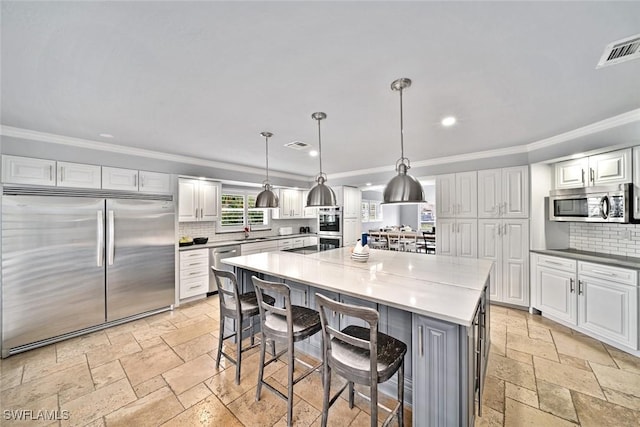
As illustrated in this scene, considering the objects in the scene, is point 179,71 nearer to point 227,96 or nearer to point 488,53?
point 227,96

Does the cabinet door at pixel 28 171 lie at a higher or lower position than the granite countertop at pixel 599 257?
higher

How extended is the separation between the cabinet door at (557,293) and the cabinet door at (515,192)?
82 cm

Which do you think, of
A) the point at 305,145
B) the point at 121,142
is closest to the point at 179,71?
the point at 305,145

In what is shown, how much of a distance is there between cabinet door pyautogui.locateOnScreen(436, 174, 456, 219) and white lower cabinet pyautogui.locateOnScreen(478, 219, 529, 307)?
502 mm

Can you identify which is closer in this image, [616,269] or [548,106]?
[548,106]

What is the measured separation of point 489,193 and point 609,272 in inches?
64.9

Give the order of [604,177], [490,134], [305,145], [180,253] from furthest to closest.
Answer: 1. [180,253]
2. [305,145]
3. [490,134]
4. [604,177]

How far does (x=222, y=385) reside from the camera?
2180 mm

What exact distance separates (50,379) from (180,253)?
1982 mm

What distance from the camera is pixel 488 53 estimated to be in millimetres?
1581

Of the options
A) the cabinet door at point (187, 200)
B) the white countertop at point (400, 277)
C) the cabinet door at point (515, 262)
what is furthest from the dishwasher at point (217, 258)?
the cabinet door at point (515, 262)

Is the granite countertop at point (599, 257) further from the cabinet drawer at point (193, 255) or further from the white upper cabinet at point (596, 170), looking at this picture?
the cabinet drawer at point (193, 255)

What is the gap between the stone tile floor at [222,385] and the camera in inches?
72.2

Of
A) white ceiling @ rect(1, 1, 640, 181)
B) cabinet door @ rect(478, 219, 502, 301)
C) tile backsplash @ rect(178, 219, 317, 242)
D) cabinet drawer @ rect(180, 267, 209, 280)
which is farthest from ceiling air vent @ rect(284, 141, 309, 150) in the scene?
cabinet door @ rect(478, 219, 502, 301)
